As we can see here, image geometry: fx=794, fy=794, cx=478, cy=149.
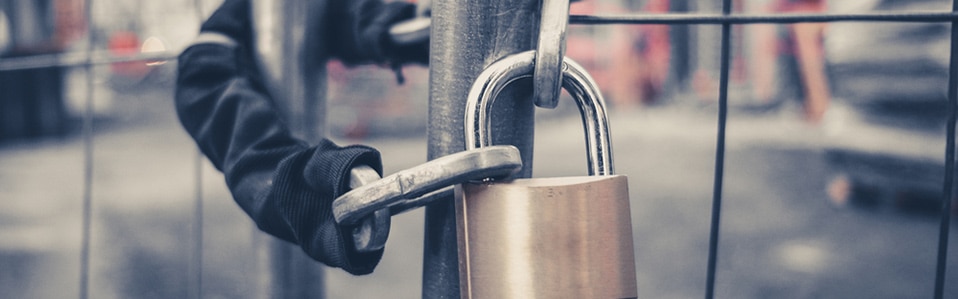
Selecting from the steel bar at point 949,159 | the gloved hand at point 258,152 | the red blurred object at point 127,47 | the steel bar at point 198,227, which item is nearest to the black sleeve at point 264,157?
the gloved hand at point 258,152

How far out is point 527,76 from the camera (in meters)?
0.38

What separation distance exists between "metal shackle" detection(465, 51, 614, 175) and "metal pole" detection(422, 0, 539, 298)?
0.02 meters

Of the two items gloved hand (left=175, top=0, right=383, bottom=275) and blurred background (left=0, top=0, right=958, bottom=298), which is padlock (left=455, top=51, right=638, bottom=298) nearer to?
gloved hand (left=175, top=0, right=383, bottom=275)

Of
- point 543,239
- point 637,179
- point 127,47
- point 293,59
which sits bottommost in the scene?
point 637,179

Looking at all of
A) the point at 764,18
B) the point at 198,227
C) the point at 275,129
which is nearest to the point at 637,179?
the point at 198,227

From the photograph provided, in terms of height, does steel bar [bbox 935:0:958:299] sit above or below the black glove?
below

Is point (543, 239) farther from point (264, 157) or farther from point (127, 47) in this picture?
point (127, 47)

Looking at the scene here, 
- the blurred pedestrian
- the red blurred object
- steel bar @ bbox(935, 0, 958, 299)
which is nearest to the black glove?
the blurred pedestrian

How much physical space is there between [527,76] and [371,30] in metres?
0.19

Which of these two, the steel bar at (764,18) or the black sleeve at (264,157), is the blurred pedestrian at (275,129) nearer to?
the black sleeve at (264,157)

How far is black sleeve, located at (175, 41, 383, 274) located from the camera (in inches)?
14.7

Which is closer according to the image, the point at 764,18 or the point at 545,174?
the point at 764,18

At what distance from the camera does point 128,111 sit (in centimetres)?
705

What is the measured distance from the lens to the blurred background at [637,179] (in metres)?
2.15
